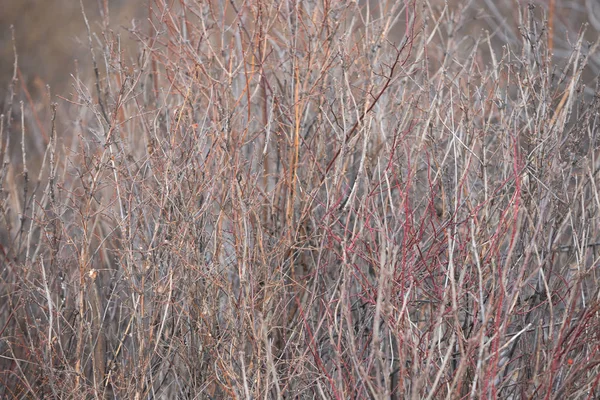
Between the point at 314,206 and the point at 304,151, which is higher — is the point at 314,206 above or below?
below

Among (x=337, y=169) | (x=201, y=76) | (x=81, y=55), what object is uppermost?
(x=201, y=76)

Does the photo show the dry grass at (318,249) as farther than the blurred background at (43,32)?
No

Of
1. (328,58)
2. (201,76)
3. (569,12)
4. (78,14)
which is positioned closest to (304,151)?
(328,58)

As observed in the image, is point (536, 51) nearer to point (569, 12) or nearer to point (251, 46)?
point (251, 46)

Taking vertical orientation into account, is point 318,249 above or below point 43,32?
above

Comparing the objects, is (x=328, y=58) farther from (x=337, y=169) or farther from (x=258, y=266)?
(x=258, y=266)

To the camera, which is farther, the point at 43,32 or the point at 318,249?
the point at 43,32

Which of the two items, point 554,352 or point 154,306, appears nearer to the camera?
point 554,352

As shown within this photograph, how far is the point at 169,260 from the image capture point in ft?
12.6

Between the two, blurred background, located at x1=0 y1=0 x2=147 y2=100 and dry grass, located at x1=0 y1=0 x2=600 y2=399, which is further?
blurred background, located at x1=0 y1=0 x2=147 y2=100

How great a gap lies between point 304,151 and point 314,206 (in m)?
0.39

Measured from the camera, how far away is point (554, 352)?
3.04 m

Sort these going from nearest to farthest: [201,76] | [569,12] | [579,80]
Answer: [579,80] → [201,76] → [569,12]

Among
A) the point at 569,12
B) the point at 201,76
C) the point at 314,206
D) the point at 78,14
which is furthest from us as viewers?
the point at 78,14
